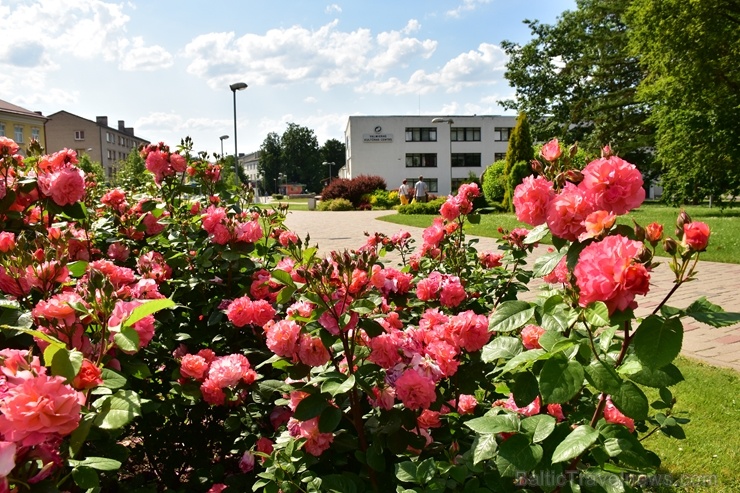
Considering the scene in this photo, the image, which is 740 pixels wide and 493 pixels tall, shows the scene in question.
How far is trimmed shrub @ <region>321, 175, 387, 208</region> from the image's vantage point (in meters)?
34.3

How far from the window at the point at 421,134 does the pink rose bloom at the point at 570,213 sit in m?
55.4

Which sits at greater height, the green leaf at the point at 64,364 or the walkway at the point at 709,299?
the green leaf at the point at 64,364

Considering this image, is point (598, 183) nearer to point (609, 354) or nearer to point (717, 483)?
point (609, 354)

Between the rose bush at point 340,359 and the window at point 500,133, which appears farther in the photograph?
the window at point 500,133

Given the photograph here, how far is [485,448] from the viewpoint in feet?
4.48

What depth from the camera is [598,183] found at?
1.40 meters

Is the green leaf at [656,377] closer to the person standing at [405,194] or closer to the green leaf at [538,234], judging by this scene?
the green leaf at [538,234]

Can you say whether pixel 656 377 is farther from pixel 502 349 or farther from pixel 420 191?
pixel 420 191

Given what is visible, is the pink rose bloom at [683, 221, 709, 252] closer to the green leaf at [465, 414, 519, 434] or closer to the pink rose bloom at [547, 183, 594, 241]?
the pink rose bloom at [547, 183, 594, 241]

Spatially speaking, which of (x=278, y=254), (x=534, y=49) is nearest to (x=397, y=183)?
(x=534, y=49)

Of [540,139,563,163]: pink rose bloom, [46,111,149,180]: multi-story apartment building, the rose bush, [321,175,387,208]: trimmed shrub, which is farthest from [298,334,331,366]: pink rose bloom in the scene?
[46,111,149,180]: multi-story apartment building

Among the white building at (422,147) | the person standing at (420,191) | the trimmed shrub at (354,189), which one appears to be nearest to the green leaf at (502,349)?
the person standing at (420,191)

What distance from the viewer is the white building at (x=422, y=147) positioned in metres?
54.7

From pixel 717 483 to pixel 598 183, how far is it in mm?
2222
